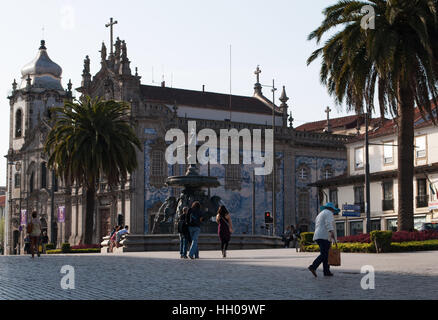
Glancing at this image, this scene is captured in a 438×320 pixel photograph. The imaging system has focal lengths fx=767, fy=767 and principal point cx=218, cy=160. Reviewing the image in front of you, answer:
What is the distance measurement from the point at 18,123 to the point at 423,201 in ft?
157

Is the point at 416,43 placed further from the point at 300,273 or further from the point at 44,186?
the point at 44,186

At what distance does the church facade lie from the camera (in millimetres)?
58438

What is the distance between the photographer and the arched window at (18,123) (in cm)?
7957

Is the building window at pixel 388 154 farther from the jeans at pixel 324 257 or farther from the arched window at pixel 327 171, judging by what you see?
the jeans at pixel 324 257

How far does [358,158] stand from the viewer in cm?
5388

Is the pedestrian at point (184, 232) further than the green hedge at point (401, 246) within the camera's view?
No

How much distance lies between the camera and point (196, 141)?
5788cm

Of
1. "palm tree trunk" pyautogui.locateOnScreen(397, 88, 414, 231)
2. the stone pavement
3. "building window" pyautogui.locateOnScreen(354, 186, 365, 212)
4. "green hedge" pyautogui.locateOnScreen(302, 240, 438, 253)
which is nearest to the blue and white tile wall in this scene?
"building window" pyautogui.locateOnScreen(354, 186, 365, 212)

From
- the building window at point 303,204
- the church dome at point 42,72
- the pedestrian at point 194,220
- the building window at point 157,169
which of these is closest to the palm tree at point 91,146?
the building window at point 157,169

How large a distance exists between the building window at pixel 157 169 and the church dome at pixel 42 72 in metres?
26.5

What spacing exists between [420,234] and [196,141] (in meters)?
30.7

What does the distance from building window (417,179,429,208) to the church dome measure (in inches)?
1806

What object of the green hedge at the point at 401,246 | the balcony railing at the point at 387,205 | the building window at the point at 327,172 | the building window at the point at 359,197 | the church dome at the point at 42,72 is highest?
the church dome at the point at 42,72

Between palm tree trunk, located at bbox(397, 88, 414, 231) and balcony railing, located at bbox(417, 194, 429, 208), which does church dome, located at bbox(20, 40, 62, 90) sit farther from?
palm tree trunk, located at bbox(397, 88, 414, 231)
